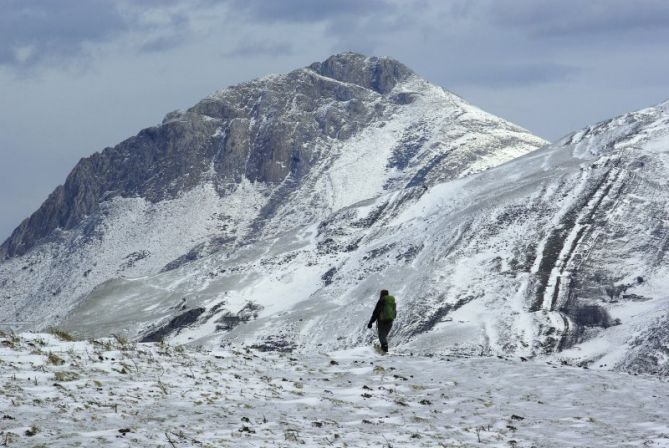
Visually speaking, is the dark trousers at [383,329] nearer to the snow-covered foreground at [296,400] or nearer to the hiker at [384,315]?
the hiker at [384,315]

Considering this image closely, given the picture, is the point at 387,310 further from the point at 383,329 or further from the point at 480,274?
the point at 480,274

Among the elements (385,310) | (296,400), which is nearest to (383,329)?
(385,310)

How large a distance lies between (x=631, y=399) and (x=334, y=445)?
8.81m

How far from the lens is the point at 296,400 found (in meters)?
22.3

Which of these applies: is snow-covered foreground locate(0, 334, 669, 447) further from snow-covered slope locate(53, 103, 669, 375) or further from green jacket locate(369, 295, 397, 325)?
snow-covered slope locate(53, 103, 669, 375)

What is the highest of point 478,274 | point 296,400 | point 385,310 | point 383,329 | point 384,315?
point 478,274

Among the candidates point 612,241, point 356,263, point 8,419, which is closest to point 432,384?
point 8,419

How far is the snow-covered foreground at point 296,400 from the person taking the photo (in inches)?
733

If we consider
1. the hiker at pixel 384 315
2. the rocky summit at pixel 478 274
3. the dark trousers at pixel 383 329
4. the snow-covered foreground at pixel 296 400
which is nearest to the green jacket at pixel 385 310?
the hiker at pixel 384 315

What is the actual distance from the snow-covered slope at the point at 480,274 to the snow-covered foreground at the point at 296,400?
67068 mm

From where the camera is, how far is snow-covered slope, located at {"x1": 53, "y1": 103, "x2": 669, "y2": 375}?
112m

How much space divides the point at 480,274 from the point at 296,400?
11223 cm

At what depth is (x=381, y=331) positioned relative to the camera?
31641 millimetres

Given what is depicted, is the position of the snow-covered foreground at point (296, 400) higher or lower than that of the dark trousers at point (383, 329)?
lower
